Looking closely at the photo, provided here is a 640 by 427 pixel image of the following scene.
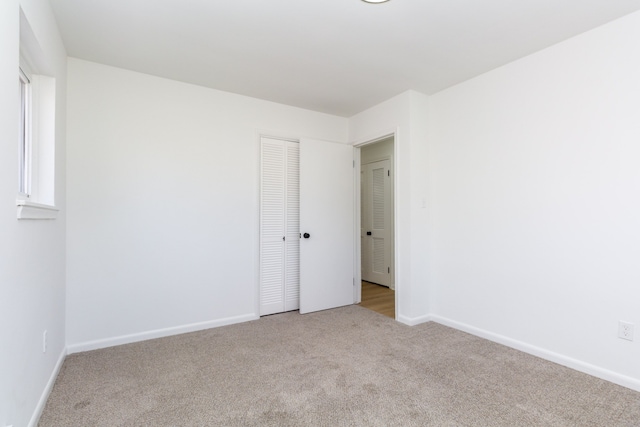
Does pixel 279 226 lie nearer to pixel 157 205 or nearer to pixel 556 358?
pixel 157 205

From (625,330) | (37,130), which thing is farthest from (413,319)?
(37,130)

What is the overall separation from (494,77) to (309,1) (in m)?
1.85

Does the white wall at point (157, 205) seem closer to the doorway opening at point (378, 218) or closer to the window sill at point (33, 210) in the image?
the window sill at point (33, 210)

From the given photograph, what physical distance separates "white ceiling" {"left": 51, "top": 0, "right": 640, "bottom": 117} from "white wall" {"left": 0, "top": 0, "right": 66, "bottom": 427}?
1.32ft

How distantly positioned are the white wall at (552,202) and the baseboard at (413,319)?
0.23m

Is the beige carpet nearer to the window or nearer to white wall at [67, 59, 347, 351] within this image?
white wall at [67, 59, 347, 351]

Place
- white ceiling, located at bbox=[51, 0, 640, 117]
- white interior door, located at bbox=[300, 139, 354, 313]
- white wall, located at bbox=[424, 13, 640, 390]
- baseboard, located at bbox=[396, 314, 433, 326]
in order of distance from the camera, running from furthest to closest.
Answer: white interior door, located at bbox=[300, 139, 354, 313] → baseboard, located at bbox=[396, 314, 433, 326] → white wall, located at bbox=[424, 13, 640, 390] → white ceiling, located at bbox=[51, 0, 640, 117]

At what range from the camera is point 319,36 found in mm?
2330

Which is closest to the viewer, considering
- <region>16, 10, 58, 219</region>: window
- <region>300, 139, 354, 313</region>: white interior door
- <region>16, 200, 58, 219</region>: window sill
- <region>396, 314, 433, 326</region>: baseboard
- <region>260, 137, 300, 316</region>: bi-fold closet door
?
<region>16, 200, 58, 219</region>: window sill

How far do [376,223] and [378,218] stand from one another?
3.8 inches

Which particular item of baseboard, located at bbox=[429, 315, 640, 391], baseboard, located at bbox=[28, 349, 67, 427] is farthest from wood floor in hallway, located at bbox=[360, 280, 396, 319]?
baseboard, located at bbox=[28, 349, 67, 427]

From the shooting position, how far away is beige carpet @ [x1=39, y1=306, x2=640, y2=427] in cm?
177

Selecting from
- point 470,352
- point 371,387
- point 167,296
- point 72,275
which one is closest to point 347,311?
point 470,352

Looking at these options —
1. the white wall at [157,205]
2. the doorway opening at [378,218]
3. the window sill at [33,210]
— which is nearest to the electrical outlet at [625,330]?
the doorway opening at [378,218]
